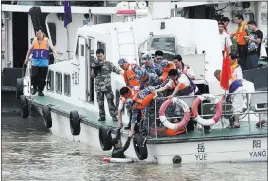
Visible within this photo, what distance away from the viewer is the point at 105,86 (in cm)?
1662

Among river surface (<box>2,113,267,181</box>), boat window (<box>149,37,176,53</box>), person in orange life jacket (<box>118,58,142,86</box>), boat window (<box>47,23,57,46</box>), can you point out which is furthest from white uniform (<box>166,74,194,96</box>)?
boat window (<box>47,23,57,46</box>)

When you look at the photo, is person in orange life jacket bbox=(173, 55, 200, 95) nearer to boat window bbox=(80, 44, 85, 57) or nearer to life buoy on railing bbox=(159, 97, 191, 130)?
life buoy on railing bbox=(159, 97, 191, 130)

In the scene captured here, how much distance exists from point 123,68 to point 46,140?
11.4ft

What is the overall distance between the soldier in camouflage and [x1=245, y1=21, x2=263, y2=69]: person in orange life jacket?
277cm

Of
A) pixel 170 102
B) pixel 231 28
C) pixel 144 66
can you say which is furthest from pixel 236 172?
pixel 231 28

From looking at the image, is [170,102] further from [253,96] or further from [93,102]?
[93,102]

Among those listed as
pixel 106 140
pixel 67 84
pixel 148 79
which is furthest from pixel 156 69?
pixel 67 84

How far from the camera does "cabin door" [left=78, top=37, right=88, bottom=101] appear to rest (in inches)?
718

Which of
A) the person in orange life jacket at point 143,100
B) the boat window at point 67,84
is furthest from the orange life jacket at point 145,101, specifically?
the boat window at point 67,84

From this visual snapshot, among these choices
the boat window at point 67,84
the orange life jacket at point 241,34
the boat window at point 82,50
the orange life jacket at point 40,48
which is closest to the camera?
the boat window at point 82,50

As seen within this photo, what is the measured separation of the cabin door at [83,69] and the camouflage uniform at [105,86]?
1505 millimetres

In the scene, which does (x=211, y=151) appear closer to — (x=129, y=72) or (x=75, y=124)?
(x=129, y=72)

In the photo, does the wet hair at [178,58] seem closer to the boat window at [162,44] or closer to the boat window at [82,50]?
the boat window at [162,44]

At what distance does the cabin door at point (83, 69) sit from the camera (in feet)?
59.8
